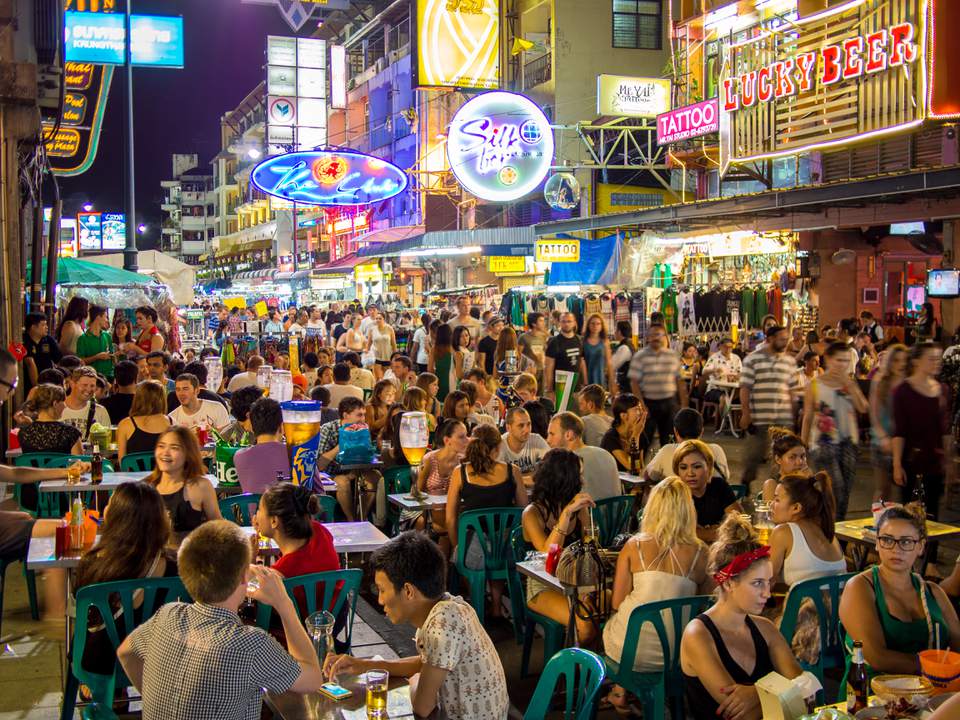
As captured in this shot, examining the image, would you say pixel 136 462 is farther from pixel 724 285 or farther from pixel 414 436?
pixel 724 285

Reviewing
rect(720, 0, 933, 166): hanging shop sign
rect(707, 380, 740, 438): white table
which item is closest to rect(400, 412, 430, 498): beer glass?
rect(707, 380, 740, 438): white table

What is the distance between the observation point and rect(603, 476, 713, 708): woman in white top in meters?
5.02

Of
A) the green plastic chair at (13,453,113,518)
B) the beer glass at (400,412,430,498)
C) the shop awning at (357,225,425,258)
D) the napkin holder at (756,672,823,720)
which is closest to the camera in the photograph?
the napkin holder at (756,672,823,720)

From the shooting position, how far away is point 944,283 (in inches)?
619

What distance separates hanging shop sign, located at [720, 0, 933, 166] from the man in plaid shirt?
1366 cm

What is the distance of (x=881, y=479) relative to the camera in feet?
28.1

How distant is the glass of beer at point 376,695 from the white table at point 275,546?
187 centimetres

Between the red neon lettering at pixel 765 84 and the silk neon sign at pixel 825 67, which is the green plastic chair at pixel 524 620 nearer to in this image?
the silk neon sign at pixel 825 67

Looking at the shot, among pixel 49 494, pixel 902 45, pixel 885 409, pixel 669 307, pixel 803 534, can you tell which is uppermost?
pixel 902 45

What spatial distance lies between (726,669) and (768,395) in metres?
6.23

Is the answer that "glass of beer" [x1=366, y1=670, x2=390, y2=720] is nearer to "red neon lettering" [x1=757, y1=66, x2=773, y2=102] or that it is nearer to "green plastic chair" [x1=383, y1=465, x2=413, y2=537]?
"green plastic chair" [x1=383, y1=465, x2=413, y2=537]

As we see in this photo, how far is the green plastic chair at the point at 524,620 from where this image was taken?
5.99 metres

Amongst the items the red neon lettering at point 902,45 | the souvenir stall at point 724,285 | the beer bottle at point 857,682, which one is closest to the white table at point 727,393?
the souvenir stall at point 724,285

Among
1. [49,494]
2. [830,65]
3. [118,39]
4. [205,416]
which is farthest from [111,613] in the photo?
[118,39]
